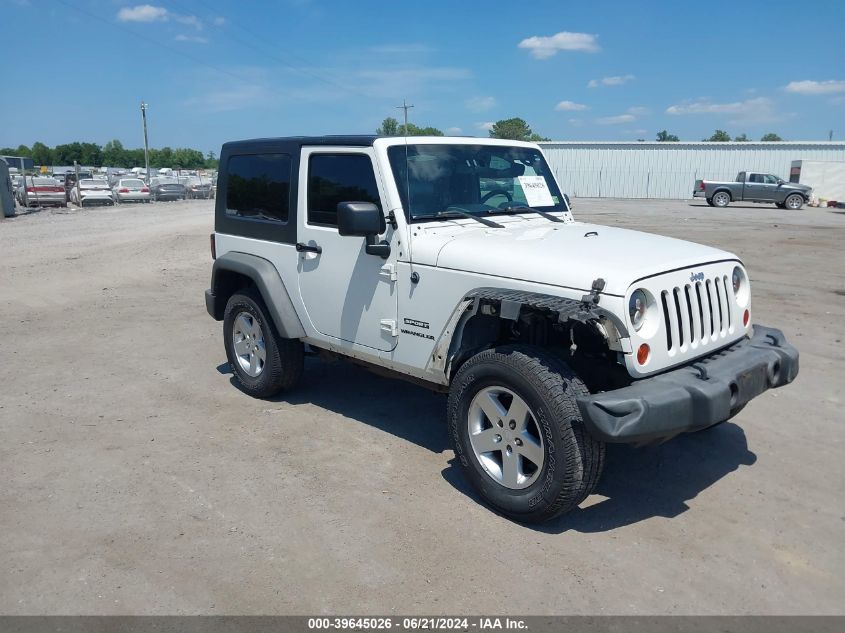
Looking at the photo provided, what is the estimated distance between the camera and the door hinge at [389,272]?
178 inches

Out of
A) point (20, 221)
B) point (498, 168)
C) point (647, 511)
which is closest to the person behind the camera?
point (647, 511)

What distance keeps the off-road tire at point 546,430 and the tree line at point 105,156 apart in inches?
4252

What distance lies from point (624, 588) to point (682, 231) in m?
18.7

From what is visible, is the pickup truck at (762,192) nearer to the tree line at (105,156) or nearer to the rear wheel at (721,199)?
the rear wheel at (721,199)

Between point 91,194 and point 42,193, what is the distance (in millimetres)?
2586

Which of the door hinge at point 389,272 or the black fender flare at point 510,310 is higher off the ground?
the door hinge at point 389,272

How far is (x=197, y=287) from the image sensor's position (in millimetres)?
11039

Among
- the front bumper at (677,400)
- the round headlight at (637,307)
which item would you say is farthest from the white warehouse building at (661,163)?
the round headlight at (637,307)

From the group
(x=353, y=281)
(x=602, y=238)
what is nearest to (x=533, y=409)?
(x=602, y=238)

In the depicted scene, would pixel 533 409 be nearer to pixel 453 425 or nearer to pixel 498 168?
pixel 453 425

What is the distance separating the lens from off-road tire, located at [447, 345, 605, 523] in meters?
3.56

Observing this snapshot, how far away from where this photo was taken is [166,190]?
35.2 meters

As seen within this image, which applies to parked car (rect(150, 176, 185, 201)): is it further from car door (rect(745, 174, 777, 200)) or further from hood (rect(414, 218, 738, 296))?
hood (rect(414, 218, 738, 296))

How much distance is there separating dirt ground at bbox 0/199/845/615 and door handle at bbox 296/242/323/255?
1338 millimetres
